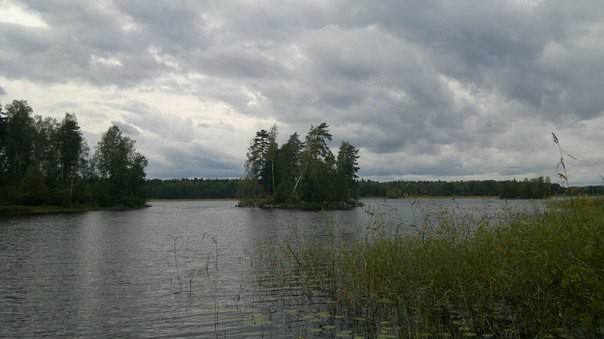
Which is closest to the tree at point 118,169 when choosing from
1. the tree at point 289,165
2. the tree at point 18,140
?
the tree at point 18,140

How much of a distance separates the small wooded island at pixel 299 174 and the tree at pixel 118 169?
84.0ft

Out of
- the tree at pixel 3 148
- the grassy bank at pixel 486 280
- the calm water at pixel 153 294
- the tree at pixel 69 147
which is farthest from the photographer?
the tree at pixel 69 147

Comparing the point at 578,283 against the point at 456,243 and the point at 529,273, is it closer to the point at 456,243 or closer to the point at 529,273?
the point at 529,273

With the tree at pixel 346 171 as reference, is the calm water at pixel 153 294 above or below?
below

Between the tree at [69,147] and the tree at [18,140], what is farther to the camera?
the tree at [69,147]

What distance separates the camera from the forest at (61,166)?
77.9m

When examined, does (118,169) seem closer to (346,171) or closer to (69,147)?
(69,147)

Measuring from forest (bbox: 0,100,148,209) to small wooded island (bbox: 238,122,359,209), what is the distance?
27466mm

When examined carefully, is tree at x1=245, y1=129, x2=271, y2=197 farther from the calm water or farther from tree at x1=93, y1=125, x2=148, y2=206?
the calm water

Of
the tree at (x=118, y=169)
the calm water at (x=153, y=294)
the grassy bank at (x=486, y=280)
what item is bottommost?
the calm water at (x=153, y=294)

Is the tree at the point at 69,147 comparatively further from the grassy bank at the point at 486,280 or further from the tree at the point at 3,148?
the grassy bank at the point at 486,280

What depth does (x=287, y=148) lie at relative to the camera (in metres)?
107

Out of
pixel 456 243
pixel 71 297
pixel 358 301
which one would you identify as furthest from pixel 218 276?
pixel 456 243

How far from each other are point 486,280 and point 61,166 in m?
99.2
